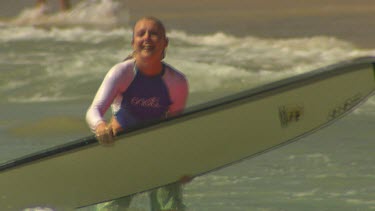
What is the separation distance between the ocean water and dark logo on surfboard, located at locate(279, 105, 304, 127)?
1033 mm

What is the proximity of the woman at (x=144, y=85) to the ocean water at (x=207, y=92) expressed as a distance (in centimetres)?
110

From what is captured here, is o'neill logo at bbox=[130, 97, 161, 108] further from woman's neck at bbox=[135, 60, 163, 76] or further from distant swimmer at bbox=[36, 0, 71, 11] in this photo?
distant swimmer at bbox=[36, 0, 71, 11]

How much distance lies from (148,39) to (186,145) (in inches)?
24.7

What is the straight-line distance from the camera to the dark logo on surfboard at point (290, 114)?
19.0ft

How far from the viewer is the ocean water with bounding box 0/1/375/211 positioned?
7652 mm

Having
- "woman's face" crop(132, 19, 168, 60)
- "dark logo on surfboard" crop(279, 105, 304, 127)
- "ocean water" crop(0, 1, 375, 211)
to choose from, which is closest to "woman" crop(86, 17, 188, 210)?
"woman's face" crop(132, 19, 168, 60)

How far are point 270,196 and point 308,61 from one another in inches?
574

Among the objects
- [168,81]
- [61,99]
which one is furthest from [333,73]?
[61,99]

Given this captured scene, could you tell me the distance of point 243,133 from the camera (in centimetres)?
576

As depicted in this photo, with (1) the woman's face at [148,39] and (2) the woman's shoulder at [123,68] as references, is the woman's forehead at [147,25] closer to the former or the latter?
(1) the woman's face at [148,39]

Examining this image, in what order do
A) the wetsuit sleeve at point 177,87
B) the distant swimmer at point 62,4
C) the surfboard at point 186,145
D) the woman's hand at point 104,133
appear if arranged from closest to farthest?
the woman's hand at point 104,133, the wetsuit sleeve at point 177,87, the surfboard at point 186,145, the distant swimmer at point 62,4

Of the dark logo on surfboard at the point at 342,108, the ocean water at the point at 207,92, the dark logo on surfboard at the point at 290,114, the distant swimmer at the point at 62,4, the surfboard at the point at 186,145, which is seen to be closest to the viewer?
the surfboard at the point at 186,145

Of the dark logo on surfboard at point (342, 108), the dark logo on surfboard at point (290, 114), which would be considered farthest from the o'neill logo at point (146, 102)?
the dark logo on surfboard at point (342, 108)

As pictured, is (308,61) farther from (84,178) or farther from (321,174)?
(84,178)
